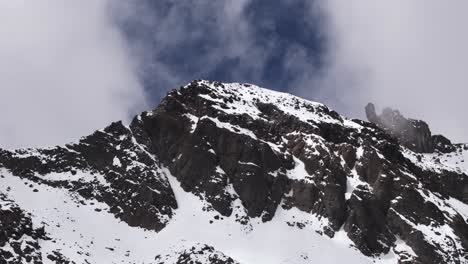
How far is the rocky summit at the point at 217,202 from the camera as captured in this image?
16062cm

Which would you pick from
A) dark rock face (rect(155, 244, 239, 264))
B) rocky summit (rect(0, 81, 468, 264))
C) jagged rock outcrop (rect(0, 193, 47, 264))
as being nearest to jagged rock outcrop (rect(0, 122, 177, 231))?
rocky summit (rect(0, 81, 468, 264))

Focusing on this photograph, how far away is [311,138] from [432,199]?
34.1 meters

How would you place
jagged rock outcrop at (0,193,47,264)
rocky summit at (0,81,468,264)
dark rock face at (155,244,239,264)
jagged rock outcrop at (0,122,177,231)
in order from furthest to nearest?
1. jagged rock outcrop at (0,122,177,231)
2. rocky summit at (0,81,468,264)
3. dark rock face at (155,244,239,264)
4. jagged rock outcrop at (0,193,47,264)

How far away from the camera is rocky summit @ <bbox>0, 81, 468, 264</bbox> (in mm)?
160625

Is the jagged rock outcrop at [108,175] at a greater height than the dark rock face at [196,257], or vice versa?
the jagged rock outcrop at [108,175]

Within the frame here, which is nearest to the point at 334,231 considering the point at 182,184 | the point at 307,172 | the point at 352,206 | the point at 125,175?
the point at 352,206

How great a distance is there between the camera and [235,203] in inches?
7028

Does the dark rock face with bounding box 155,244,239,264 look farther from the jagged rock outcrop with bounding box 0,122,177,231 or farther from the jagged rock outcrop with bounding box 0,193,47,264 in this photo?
the jagged rock outcrop with bounding box 0,193,47,264

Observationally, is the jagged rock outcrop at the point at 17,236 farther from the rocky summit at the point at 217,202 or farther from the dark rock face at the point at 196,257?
the dark rock face at the point at 196,257

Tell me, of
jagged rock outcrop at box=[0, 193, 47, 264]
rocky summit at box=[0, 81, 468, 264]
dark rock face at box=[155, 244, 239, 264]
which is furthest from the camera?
rocky summit at box=[0, 81, 468, 264]

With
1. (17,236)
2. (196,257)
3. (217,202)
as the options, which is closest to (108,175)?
(217,202)

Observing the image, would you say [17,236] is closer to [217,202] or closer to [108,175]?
[108,175]

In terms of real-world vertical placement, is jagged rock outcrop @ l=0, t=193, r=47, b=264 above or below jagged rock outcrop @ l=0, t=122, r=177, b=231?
below

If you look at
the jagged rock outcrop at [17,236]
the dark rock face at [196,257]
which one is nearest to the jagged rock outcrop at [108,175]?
the dark rock face at [196,257]
